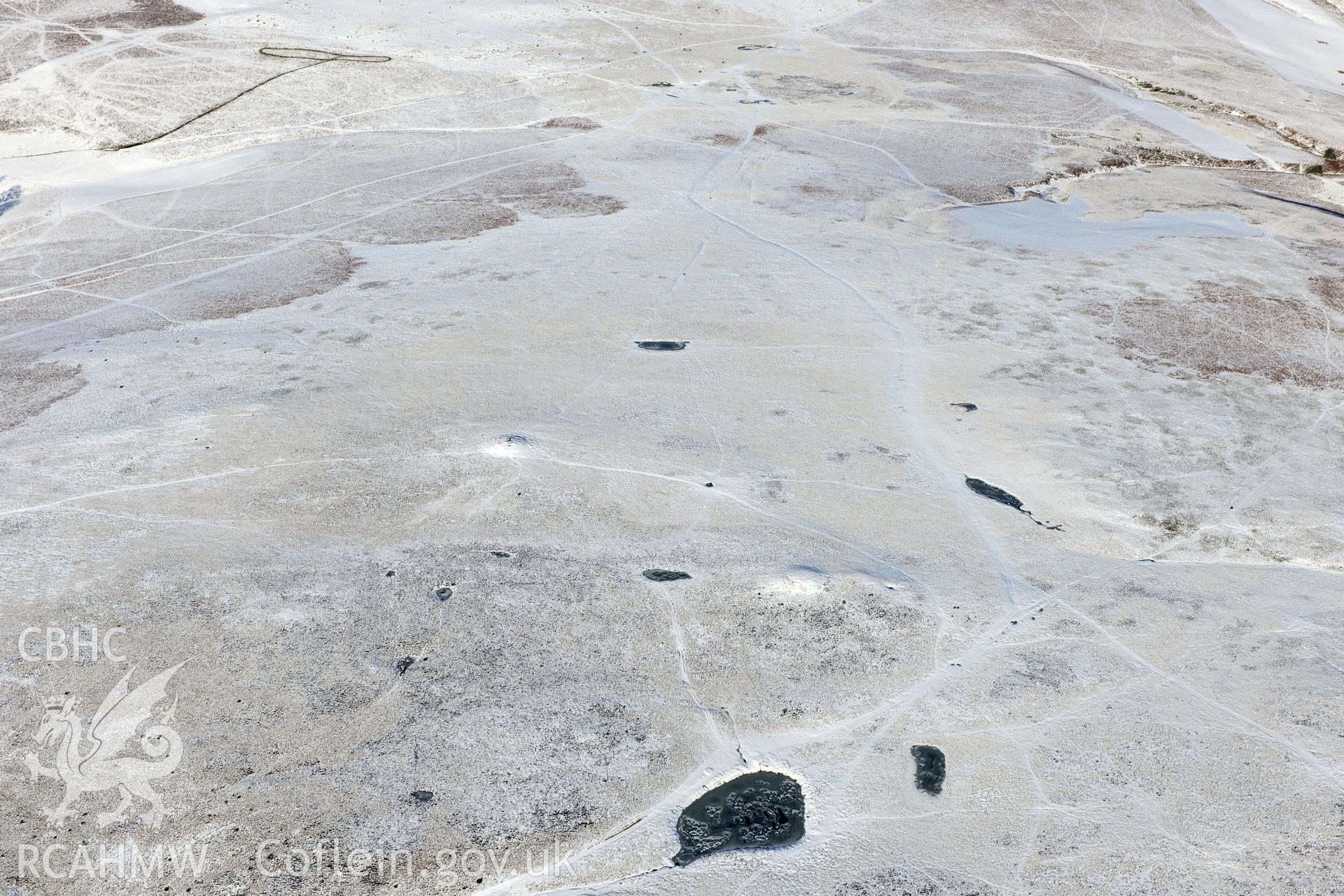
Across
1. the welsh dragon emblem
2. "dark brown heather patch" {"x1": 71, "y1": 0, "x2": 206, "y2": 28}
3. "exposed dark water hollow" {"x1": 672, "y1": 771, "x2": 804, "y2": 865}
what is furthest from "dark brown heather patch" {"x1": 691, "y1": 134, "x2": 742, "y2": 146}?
the welsh dragon emblem

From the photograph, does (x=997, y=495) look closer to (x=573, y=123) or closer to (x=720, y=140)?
(x=720, y=140)

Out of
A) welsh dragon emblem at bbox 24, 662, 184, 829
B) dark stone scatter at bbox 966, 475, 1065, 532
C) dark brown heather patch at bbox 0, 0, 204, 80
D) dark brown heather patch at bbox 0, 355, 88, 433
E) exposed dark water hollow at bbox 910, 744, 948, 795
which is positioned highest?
dark brown heather patch at bbox 0, 0, 204, 80

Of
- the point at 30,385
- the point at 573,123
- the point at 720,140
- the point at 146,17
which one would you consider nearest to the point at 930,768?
the point at 30,385

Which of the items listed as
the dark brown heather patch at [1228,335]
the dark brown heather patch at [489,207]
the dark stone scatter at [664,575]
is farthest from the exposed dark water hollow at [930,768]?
the dark brown heather patch at [489,207]

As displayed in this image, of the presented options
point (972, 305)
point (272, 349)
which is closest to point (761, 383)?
point (972, 305)

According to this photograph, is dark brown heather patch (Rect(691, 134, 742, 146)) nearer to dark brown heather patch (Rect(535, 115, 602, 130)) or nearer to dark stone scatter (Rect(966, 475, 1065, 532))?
dark brown heather patch (Rect(535, 115, 602, 130))
